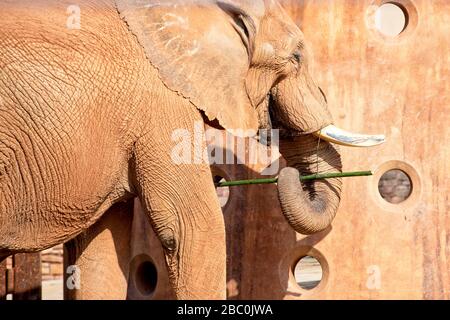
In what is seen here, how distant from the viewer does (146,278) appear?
6398mm

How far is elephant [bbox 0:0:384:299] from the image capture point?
4.46 metres

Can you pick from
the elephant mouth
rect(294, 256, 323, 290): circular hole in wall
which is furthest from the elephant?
rect(294, 256, 323, 290): circular hole in wall

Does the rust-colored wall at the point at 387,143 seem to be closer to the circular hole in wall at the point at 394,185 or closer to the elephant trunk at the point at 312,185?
the elephant trunk at the point at 312,185

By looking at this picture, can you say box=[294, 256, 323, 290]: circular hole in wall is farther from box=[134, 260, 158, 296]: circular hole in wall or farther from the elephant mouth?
the elephant mouth

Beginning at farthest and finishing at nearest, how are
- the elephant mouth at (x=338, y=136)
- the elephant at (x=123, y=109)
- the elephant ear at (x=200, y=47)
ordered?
the elephant mouth at (x=338, y=136)
the elephant ear at (x=200, y=47)
the elephant at (x=123, y=109)

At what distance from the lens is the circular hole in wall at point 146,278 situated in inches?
246

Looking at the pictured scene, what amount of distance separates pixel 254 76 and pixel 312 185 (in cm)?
72

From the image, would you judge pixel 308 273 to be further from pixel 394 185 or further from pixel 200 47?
pixel 200 47

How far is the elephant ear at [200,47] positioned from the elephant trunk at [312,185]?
1.80 ft

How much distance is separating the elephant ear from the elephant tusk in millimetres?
605

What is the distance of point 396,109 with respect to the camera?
5621mm

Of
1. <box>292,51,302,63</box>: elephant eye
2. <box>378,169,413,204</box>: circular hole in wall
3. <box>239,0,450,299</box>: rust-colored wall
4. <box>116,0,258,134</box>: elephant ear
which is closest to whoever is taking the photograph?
<box>116,0,258,134</box>: elephant ear

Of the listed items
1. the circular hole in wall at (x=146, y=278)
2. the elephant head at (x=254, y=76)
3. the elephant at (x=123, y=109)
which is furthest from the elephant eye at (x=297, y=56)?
the circular hole in wall at (x=146, y=278)
